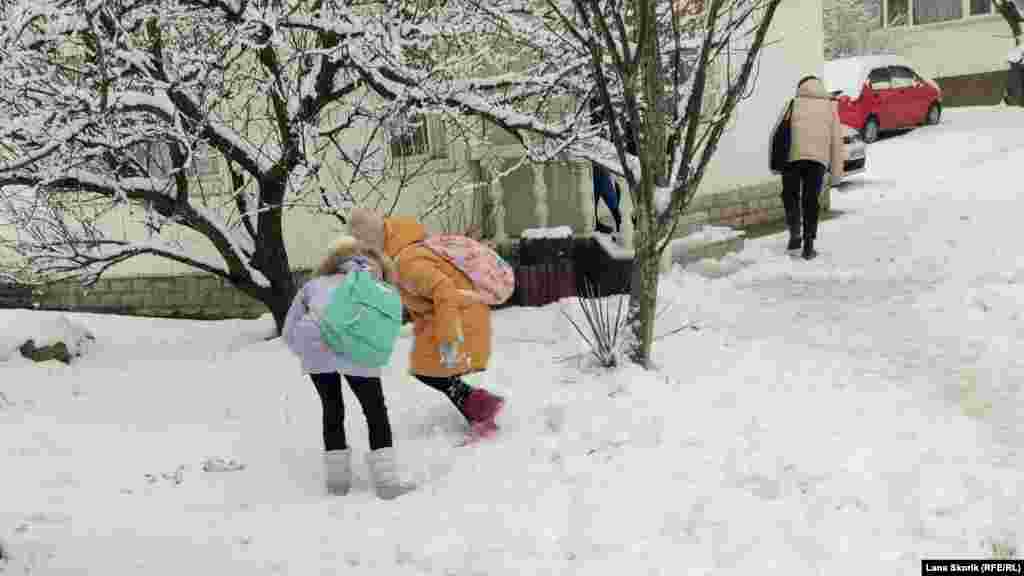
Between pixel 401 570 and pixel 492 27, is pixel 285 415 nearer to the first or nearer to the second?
pixel 401 570

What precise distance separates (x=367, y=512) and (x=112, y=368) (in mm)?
4693

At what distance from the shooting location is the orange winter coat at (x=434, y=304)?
16.0 feet

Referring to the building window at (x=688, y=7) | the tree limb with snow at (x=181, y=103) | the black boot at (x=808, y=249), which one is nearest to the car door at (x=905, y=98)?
the black boot at (x=808, y=249)

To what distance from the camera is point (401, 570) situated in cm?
381

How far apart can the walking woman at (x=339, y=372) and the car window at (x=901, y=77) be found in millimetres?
17922

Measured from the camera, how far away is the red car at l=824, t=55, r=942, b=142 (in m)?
19.4

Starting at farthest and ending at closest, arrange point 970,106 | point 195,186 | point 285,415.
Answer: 1. point 970,106
2. point 195,186
3. point 285,415

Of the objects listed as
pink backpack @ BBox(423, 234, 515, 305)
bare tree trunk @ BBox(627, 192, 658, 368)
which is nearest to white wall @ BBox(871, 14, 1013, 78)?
bare tree trunk @ BBox(627, 192, 658, 368)

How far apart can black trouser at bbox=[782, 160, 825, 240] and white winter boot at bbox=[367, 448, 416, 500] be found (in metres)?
6.24

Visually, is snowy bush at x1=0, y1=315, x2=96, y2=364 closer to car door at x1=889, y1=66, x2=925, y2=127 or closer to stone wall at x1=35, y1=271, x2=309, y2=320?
stone wall at x1=35, y1=271, x2=309, y2=320

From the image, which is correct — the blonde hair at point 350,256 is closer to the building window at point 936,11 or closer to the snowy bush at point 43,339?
the snowy bush at point 43,339

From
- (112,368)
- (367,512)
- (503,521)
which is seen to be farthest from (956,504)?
(112,368)

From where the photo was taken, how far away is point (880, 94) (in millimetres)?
19594

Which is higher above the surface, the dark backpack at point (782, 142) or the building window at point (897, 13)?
the building window at point (897, 13)
